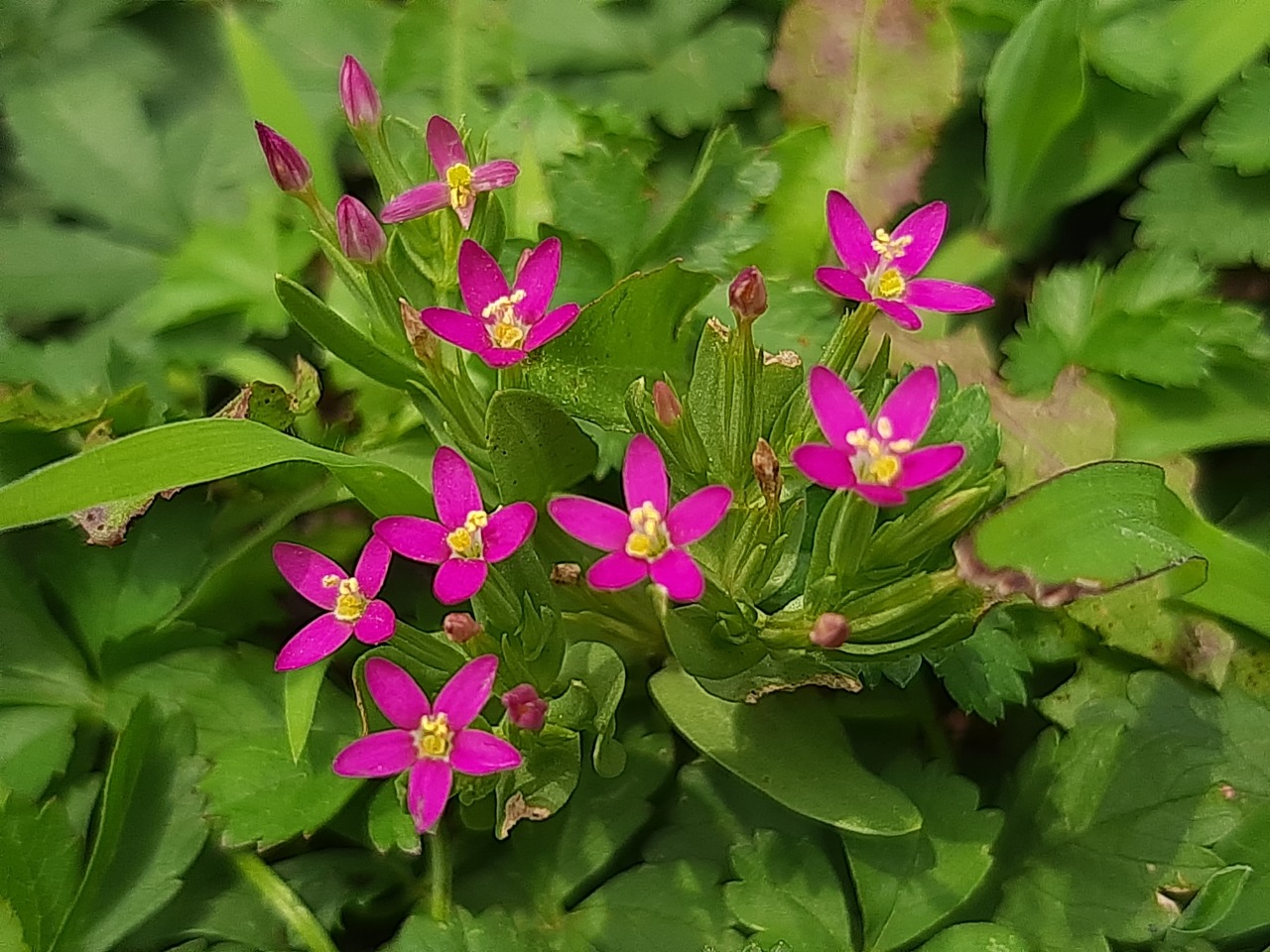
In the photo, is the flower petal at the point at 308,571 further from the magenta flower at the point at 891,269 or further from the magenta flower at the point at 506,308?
the magenta flower at the point at 891,269

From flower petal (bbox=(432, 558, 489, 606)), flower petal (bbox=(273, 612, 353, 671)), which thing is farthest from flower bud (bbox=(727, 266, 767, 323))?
flower petal (bbox=(273, 612, 353, 671))

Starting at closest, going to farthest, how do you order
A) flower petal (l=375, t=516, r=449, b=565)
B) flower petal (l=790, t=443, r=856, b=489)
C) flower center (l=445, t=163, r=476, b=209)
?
1. flower petal (l=790, t=443, r=856, b=489)
2. flower petal (l=375, t=516, r=449, b=565)
3. flower center (l=445, t=163, r=476, b=209)

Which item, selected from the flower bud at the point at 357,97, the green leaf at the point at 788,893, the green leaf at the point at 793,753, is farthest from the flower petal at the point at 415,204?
the green leaf at the point at 788,893

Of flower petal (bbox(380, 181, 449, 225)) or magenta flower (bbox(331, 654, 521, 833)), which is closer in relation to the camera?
magenta flower (bbox(331, 654, 521, 833))

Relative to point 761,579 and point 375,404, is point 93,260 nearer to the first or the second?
point 375,404

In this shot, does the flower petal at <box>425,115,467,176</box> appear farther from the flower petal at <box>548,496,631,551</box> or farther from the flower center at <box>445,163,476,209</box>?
the flower petal at <box>548,496,631,551</box>

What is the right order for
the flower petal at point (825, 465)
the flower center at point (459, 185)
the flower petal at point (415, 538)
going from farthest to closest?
the flower center at point (459, 185) < the flower petal at point (415, 538) < the flower petal at point (825, 465)

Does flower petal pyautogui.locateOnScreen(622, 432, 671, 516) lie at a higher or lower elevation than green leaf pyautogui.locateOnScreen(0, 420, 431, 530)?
higher

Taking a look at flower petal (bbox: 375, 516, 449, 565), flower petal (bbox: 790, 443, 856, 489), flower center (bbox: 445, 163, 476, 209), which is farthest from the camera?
flower center (bbox: 445, 163, 476, 209)
